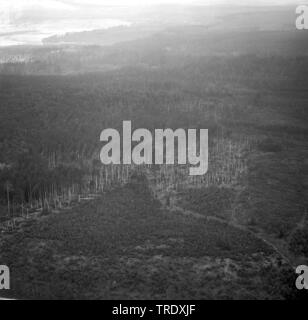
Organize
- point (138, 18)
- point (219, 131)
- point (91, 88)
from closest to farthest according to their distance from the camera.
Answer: point (219, 131) → point (91, 88) → point (138, 18)

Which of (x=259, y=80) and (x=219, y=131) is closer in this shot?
(x=219, y=131)

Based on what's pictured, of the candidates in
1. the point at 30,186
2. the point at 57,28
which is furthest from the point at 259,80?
the point at 57,28

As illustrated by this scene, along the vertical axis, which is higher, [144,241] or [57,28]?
[57,28]

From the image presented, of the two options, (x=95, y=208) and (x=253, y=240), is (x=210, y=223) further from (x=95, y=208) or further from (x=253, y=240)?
(x=95, y=208)

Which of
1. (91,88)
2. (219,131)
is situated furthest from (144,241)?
(91,88)
